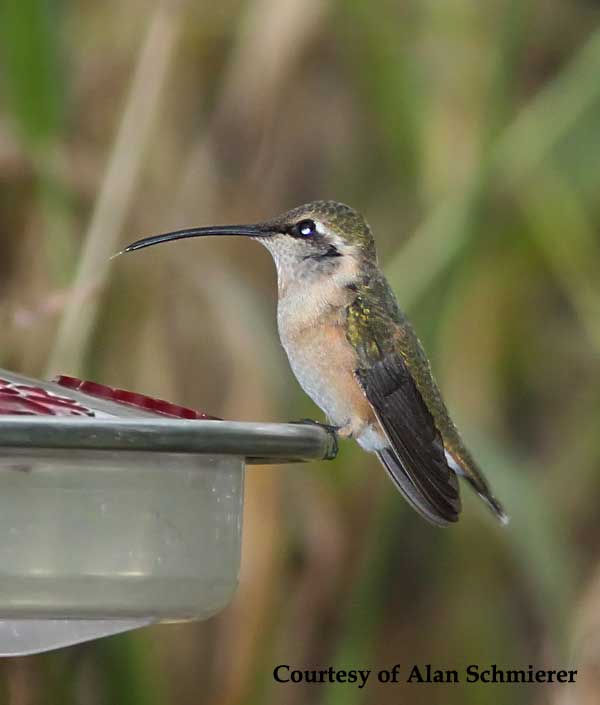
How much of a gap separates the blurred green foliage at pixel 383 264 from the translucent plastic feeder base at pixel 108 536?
0.47m

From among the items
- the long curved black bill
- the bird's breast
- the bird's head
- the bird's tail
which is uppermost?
the bird's head

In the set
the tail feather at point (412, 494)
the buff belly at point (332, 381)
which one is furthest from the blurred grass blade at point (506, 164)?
the tail feather at point (412, 494)

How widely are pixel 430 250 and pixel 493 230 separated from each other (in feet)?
0.73

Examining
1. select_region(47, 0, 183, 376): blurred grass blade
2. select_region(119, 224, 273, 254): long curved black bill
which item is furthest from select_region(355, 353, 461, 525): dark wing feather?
select_region(47, 0, 183, 376): blurred grass blade

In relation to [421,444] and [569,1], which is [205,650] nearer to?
[421,444]

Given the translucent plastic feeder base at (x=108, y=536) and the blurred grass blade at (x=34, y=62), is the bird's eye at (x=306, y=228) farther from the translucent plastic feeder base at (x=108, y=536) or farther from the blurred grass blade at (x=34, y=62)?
the translucent plastic feeder base at (x=108, y=536)

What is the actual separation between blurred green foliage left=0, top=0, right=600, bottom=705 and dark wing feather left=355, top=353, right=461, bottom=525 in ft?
0.34

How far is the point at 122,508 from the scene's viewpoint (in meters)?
0.96

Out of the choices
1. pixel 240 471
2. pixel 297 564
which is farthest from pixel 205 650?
pixel 240 471

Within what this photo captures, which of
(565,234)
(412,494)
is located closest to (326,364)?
(412,494)

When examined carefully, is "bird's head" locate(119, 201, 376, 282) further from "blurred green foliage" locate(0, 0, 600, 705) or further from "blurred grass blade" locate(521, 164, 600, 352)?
"blurred grass blade" locate(521, 164, 600, 352)

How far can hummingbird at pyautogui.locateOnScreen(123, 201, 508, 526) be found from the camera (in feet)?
5.54

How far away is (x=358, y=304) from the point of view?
1.82 meters

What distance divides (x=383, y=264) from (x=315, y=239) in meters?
0.60
